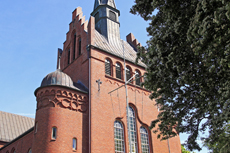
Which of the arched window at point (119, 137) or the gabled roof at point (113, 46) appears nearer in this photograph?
the arched window at point (119, 137)

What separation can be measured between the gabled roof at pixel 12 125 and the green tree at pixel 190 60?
27386 mm

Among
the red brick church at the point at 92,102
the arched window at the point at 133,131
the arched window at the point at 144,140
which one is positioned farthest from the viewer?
the arched window at the point at 144,140

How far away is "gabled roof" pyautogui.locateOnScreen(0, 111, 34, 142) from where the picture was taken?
3235 cm

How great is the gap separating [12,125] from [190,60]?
1251 inches

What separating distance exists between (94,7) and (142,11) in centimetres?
2179

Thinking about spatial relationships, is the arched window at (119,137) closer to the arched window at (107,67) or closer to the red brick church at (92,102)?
the red brick church at (92,102)

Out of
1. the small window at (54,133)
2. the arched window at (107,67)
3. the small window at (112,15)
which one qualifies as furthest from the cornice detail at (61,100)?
the small window at (112,15)

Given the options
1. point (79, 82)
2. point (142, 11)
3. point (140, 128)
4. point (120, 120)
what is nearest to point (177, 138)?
point (140, 128)

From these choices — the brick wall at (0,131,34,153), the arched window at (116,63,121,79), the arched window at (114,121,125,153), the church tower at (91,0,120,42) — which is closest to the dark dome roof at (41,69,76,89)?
the arched window at (114,121,125,153)

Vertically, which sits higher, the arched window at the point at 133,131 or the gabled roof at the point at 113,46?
the gabled roof at the point at 113,46

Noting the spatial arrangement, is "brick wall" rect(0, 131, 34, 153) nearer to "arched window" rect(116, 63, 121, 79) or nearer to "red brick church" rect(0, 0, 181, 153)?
"red brick church" rect(0, 0, 181, 153)

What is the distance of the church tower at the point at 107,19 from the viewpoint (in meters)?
→ 27.4

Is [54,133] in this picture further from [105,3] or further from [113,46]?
[105,3]

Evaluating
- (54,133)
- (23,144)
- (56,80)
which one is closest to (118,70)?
(56,80)
